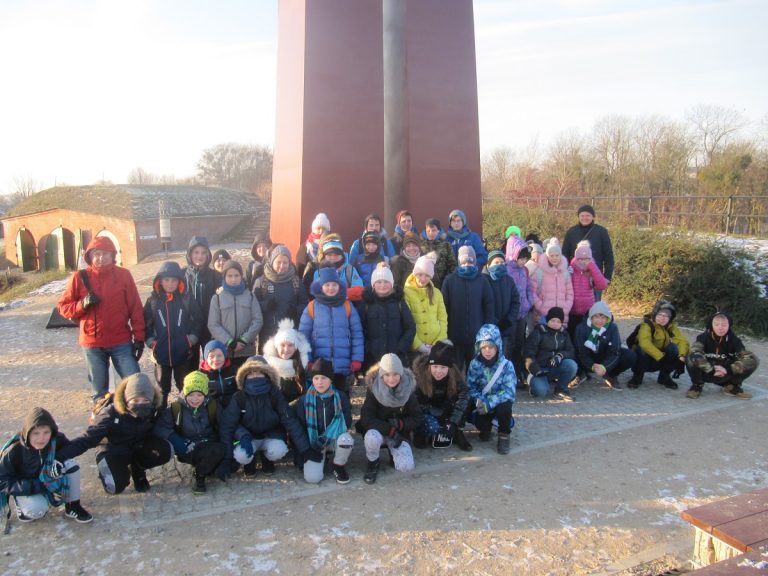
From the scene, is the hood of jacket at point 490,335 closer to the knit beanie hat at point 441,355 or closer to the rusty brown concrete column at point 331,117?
the knit beanie hat at point 441,355

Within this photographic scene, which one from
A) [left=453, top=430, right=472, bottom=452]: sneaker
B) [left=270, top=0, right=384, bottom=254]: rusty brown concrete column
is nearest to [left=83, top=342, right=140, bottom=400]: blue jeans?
[left=453, top=430, right=472, bottom=452]: sneaker

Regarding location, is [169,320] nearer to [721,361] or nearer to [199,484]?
[199,484]

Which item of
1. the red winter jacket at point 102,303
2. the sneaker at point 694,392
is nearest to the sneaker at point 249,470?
the red winter jacket at point 102,303

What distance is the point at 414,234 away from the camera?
6.44 meters

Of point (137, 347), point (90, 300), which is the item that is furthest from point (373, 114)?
point (90, 300)

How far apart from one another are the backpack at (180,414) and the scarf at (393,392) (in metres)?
1.20

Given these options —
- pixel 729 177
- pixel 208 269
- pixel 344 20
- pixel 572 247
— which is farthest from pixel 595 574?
pixel 729 177

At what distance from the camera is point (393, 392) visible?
4.31m

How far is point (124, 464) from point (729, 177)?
2225 centimetres

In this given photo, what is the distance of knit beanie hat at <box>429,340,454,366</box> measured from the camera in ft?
15.1

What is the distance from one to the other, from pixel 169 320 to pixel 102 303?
1.81 ft

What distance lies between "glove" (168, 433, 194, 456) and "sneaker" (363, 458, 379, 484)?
4.25 ft

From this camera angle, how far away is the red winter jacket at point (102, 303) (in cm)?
470

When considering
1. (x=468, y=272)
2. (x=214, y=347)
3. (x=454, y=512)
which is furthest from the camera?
(x=468, y=272)
